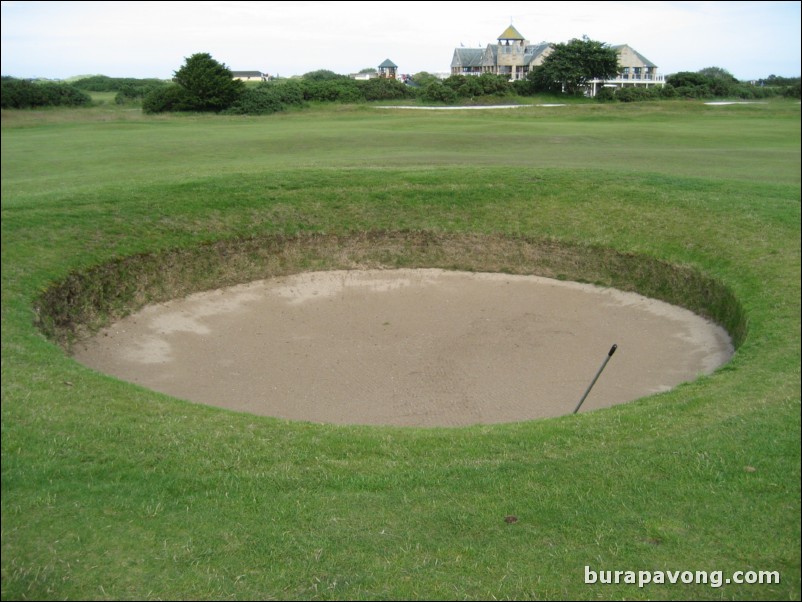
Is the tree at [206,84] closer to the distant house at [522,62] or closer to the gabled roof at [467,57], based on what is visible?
the distant house at [522,62]

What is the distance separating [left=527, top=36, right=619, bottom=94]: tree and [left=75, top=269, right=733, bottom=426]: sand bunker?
2207 centimetres

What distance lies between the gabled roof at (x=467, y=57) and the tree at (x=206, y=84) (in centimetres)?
3732

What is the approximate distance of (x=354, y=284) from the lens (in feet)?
53.6

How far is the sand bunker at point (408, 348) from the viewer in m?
11.6

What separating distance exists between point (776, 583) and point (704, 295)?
9.23 metres

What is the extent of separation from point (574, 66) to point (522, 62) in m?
13.1

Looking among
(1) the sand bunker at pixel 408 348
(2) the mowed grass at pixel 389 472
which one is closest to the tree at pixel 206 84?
(2) the mowed grass at pixel 389 472

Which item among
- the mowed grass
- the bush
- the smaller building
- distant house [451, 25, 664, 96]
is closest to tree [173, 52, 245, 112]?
the mowed grass

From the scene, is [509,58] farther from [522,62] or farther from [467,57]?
[467,57]

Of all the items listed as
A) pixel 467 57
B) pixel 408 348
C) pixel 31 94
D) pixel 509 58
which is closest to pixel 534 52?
pixel 509 58

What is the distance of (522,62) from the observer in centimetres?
5066

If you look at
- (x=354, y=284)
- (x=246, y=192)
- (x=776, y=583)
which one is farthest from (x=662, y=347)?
(x=246, y=192)

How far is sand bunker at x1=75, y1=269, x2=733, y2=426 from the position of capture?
11.6 m

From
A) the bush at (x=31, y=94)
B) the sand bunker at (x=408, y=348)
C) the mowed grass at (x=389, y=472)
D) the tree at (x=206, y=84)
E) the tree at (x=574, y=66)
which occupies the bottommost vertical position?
the sand bunker at (x=408, y=348)
